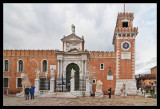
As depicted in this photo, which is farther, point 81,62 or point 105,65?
point 105,65

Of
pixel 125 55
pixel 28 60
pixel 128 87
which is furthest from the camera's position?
pixel 28 60

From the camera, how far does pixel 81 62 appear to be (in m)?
24.0

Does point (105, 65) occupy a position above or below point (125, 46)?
below

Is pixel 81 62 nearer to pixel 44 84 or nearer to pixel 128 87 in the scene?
pixel 44 84

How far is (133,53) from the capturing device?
23.7m

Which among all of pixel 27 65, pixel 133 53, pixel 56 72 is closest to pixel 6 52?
pixel 27 65

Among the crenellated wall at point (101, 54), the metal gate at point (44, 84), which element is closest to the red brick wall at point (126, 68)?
the crenellated wall at point (101, 54)

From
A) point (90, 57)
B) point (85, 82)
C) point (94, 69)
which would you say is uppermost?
point (90, 57)

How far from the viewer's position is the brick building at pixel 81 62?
23609mm

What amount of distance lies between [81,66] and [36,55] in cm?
739

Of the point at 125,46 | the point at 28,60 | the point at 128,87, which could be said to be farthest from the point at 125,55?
the point at 28,60

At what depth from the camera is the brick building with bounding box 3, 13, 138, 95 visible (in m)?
23.6

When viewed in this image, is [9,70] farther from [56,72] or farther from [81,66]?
[81,66]

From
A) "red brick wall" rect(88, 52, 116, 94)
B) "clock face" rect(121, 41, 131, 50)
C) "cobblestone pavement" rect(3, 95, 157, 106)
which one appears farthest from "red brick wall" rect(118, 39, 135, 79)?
"cobblestone pavement" rect(3, 95, 157, 106)
